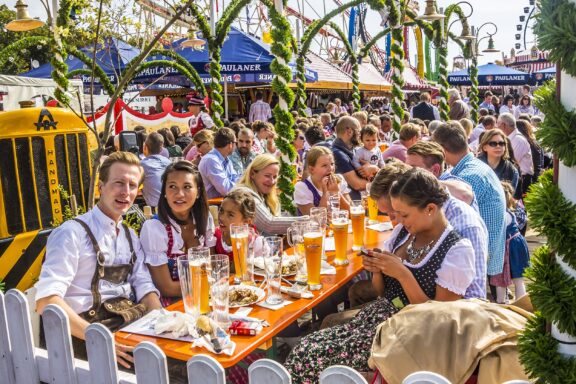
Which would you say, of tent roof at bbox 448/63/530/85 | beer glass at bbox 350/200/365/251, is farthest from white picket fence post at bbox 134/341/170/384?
tent roof at bbox 448/63/530/85

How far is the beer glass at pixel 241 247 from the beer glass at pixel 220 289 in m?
0.47

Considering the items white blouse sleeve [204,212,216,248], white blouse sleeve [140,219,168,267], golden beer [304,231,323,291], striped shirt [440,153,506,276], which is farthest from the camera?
striped shirt [440,153,506,276]

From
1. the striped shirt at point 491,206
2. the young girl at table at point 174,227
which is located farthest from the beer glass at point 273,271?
the striped shirt at point 491,206

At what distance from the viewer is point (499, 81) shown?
18500 millimetres

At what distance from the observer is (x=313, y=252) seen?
8.38 feet

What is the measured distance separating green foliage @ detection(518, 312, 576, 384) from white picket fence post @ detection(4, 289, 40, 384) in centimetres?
178

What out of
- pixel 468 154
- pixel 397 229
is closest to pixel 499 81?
pixel 468 154

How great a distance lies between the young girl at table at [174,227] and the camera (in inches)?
112

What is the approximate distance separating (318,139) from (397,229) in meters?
4.59

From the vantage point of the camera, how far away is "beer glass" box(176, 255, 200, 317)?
7.29ft

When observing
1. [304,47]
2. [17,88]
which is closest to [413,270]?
[304,47]

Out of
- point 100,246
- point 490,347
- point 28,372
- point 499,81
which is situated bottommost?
point 28,372

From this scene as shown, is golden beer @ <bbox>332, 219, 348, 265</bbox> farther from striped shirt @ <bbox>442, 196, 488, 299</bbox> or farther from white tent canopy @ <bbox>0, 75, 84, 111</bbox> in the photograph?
white tent canopy @ <bbox>0, 75, 84, 111</bbox>

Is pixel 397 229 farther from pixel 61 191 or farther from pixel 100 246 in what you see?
pixel 61 191
